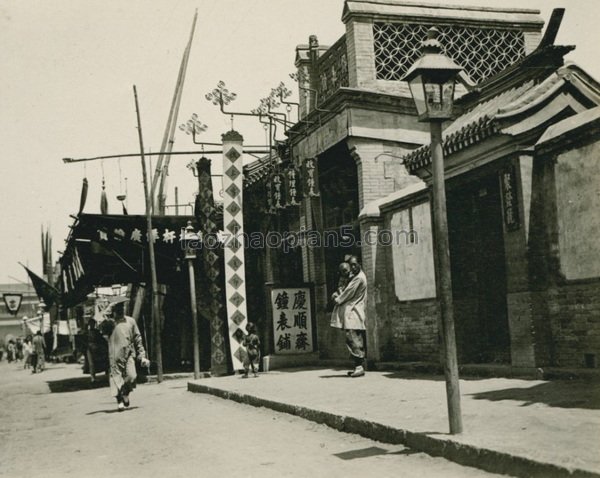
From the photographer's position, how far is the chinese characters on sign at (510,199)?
939 cm

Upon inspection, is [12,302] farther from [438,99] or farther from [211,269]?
[438,99]

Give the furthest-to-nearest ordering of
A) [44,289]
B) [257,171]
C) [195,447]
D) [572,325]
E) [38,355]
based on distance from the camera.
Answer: [38,355], [44,289], [257,171], [572,325], [195,447]

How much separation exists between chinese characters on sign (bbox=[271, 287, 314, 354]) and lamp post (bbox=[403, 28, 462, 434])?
9748 mm

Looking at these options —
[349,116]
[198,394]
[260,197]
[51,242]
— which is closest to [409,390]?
[198,394]

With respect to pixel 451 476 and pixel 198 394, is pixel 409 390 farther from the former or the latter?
pixel 198 394

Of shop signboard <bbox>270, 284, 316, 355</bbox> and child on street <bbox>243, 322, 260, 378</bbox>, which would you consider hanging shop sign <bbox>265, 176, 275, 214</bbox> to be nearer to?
shop signboard <bbox>270, 284, 316, 355</bbox>

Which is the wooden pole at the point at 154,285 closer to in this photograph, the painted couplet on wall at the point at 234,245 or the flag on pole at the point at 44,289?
the painted couplet on wall at the point at 234,245

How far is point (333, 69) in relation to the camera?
16.6 meters

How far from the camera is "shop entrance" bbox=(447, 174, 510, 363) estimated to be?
11.6m

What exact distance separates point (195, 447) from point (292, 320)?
903cm

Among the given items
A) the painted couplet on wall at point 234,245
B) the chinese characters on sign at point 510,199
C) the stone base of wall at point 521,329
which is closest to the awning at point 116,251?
the painted couplet on wall at point 234,245

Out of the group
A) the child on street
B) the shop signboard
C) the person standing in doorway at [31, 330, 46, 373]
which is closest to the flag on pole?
the person standing in doorway at [31, 330, 46, 373]

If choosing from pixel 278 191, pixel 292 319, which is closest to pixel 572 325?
pixel 292 319

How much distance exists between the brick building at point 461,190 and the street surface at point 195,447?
3.55 meters
